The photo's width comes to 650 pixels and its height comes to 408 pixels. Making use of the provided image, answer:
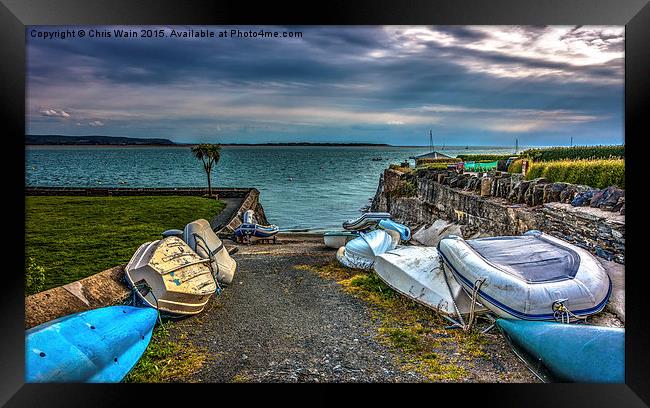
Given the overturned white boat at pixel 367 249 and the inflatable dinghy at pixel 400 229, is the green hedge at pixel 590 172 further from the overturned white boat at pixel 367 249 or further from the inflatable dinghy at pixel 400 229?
the overturned white boat at pixel 367 249

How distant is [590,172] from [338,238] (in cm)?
400

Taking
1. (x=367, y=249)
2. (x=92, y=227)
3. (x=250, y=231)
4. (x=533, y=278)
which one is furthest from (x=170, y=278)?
(x=250, y=231)

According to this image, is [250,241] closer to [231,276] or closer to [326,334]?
[231,276]

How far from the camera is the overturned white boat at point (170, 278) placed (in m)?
4.33

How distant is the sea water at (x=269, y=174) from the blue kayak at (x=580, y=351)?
16.4 ft

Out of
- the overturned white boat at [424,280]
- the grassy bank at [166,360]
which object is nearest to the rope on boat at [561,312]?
the overturned white boat at [424,280]

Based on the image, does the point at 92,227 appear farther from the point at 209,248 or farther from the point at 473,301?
the point at 473,301

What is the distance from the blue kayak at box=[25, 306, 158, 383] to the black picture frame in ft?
0.35

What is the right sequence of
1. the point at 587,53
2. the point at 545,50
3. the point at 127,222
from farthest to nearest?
the point at 127,222 < the point at 545,50 < the point at 587,53

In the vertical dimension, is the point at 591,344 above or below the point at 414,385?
above

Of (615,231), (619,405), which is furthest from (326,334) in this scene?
(615,231)
